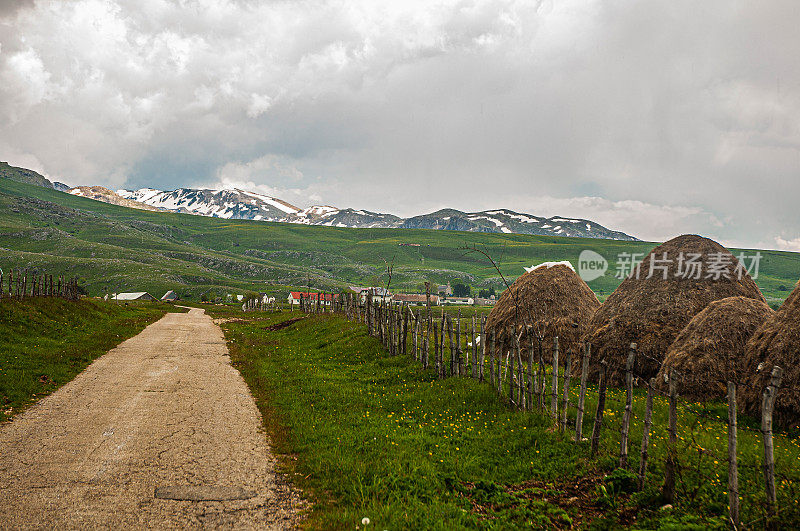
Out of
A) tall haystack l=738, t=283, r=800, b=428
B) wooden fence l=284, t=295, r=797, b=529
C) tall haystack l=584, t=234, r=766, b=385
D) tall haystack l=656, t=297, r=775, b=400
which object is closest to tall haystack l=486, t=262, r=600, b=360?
wooden fence l=284, t=295, r=797, b=529

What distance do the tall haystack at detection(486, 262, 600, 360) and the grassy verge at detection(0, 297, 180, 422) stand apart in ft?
54.3

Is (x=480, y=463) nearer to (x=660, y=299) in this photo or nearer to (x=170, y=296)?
(x=660, y=299)

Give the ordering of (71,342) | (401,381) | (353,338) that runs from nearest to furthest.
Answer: (401,381), (71,342), (353,338)

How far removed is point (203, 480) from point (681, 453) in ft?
27.8

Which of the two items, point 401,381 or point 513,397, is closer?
point 513,397

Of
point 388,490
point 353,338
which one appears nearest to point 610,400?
point 388,490

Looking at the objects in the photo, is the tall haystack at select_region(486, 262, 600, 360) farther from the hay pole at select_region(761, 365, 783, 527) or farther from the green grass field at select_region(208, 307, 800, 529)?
the hay pole at select_region(761, 365, 783, 527)

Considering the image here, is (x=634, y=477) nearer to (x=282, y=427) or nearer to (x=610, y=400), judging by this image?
(x=610, y=400)

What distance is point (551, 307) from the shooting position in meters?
21.2

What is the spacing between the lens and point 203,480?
7.53 meters

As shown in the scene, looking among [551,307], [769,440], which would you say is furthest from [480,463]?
[551,307]

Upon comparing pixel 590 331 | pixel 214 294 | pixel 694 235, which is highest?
pixel 694 235

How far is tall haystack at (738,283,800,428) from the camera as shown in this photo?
34.0ft

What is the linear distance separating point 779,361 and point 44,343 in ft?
85.4
